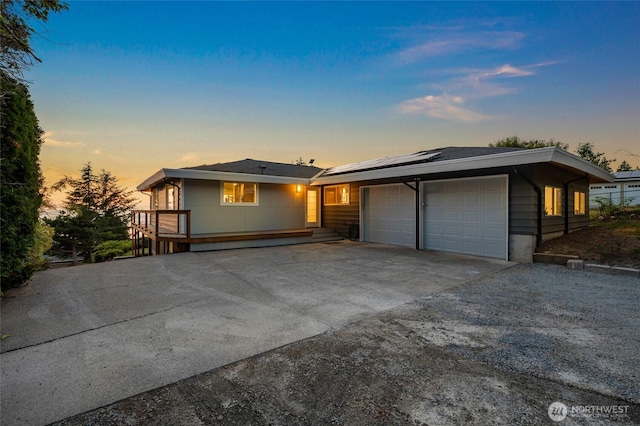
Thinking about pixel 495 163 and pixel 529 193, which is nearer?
pixel 495 163

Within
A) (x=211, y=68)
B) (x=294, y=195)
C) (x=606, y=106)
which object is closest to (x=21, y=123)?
(x=211, y=68)

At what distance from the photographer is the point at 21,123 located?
3871 millimetres

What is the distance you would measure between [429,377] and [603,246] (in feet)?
25.7

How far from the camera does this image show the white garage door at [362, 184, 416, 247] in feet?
30.9

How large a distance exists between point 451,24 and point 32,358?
440 inches

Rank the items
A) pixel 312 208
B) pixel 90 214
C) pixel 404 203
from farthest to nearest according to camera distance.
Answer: pixel 90 214 < pixel 312 208 < pixel 404 203

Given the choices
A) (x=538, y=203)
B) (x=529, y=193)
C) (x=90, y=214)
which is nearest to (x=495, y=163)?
(x=529, y=193)

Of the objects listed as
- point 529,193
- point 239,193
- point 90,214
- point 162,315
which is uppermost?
point 239,193

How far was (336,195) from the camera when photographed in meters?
12.0

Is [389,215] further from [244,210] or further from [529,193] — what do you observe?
[244,210]

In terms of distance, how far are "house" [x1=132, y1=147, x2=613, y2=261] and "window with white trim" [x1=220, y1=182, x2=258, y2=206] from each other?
0.12 ft

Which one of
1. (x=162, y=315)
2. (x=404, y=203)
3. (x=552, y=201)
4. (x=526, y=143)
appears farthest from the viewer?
(x=526, y=143)

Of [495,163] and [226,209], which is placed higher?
[495,163]

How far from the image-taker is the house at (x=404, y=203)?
7016 millimetres
